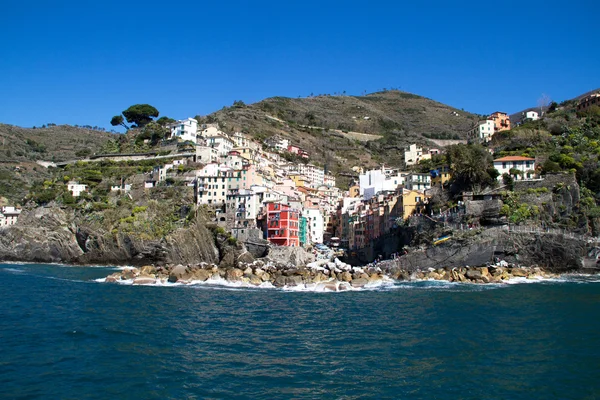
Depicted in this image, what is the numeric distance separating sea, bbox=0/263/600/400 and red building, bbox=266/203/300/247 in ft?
91.5

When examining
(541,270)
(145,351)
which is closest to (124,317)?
(145,351)

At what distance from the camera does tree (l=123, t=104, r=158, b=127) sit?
381 ft

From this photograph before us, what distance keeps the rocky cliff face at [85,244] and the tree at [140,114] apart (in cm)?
4231

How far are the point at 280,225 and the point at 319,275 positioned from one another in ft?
63.9

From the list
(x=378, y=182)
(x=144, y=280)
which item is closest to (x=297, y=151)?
(x=378, y=182)

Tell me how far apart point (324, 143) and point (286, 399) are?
13862 cm

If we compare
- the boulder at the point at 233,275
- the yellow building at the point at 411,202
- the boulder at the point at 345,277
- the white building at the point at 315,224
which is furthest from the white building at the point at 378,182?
the boulder at the point at 233,275

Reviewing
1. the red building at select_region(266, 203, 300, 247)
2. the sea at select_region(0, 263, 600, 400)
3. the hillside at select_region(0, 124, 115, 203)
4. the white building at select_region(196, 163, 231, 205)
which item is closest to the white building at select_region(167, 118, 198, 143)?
the white building at select_region(196, 163, 231, 205)

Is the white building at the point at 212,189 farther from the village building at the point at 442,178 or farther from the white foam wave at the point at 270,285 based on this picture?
the village building at the point at 442,178

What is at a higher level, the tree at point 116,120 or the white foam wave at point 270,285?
the tree at point 116,120

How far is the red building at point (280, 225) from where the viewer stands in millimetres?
67438

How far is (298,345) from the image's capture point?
917 inches

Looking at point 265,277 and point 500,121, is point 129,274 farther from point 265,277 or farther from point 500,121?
point 500,121

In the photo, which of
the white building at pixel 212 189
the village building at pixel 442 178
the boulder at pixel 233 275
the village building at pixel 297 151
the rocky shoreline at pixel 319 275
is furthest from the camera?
the village building at pixel 297 151
